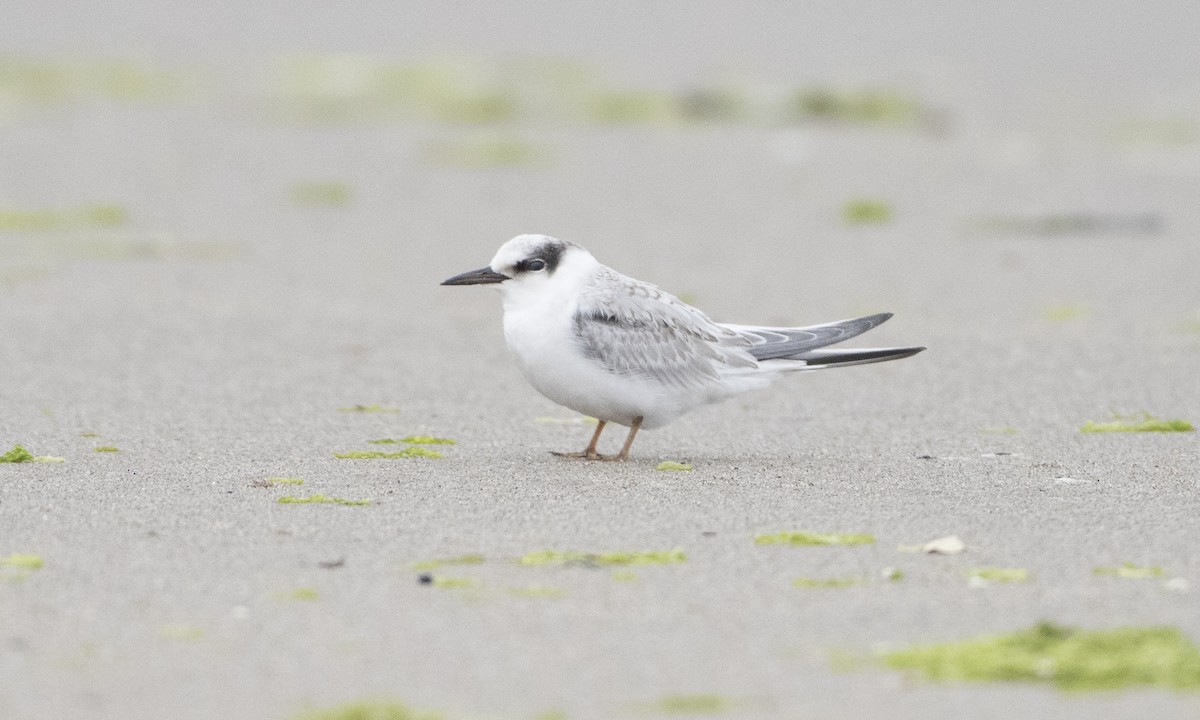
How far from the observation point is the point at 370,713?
2.74 metres

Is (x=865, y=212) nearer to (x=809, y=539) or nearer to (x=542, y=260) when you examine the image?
(x=542, y=260)

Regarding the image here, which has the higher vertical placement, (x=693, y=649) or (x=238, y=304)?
(x=693, y=649)

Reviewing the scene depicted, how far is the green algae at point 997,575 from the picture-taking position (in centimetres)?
355

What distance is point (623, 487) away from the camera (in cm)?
456

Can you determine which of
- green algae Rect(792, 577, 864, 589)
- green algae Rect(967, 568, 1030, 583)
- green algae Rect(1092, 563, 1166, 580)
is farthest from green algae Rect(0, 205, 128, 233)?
green algae Rect(1092, 563, 1166, 580)

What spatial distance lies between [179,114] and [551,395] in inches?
406

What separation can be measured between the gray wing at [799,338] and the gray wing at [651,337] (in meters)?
0.05

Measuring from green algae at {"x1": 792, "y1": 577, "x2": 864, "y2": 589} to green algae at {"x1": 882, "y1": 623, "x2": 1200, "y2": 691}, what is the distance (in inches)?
17.7

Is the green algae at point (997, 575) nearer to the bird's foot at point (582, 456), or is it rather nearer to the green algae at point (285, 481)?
the bird's foot at point (582, 456)

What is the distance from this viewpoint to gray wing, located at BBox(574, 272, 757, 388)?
195 inches

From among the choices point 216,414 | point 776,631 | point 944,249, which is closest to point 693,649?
point 776,631

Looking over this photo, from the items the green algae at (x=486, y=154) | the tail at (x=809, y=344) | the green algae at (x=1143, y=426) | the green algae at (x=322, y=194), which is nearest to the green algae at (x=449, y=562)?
the tail at (x=809, y=344)

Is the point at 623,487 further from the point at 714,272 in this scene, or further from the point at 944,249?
the point at 944,249

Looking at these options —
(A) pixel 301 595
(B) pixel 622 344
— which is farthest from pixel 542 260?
(A) pixel 301 595
